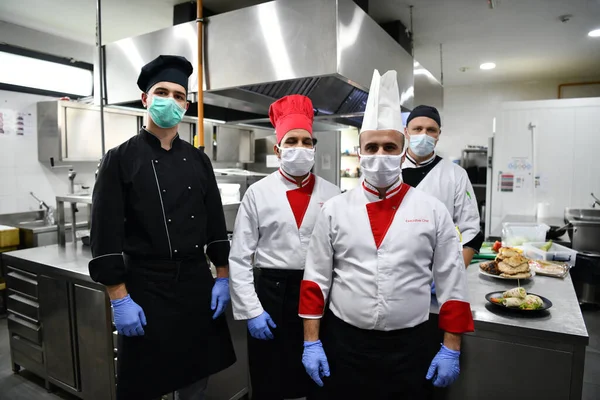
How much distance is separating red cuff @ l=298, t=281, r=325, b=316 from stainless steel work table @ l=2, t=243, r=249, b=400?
981mm

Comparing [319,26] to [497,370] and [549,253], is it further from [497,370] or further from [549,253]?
[549,253]

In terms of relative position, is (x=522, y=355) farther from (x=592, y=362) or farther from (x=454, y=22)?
(x=454, y=22)

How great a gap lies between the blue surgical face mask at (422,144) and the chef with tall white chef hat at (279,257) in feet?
1.93

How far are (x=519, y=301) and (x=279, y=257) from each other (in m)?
0.99

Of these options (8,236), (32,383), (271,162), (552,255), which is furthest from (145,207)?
(271,162)

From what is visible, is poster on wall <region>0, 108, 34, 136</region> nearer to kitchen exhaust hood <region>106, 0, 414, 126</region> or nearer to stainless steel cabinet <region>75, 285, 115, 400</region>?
kitchen exhaust hood <region>106, 0, 414, 126</region>

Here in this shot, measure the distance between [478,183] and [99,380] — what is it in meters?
5.75

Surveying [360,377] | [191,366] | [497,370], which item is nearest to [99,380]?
[191,366]

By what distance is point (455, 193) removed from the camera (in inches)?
75.5

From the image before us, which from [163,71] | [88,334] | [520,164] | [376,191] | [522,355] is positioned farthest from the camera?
[520,164]

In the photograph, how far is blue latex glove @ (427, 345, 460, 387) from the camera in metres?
1.28

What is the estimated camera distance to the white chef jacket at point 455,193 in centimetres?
189

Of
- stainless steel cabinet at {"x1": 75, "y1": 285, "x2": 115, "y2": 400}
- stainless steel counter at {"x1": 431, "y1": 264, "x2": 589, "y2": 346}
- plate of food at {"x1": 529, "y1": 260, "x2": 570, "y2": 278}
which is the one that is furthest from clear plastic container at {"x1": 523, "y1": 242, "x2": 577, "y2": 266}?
stainless steel cabinet at {"x1": 75, "y1": 285, "x2": 115, "y2": 400}

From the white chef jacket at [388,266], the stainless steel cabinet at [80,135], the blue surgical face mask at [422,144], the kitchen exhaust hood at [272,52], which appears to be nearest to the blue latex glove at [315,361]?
the white chef jacket at [388,266]
